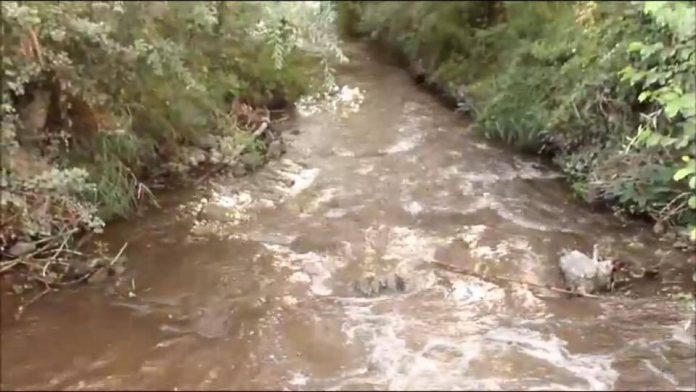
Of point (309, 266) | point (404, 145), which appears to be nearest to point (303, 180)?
point (404, 145)

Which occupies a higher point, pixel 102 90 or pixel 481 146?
pixel 102 90

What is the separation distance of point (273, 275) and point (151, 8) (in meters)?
1.90

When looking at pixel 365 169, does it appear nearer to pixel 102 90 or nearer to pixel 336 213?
pixel 336 213

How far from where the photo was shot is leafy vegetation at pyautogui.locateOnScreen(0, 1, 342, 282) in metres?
5.42

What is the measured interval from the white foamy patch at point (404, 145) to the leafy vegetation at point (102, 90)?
6.98 feet

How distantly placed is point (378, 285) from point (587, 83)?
3394 mm

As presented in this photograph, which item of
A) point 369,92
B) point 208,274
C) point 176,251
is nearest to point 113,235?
point 176,251

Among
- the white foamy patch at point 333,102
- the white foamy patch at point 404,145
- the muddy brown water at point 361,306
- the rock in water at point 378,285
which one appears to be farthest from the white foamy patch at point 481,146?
the rock in water at point 378,285

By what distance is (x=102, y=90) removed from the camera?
6238 millimetres

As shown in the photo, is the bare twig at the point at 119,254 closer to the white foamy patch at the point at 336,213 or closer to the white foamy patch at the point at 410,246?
the white foamy patch at the point at 336,213

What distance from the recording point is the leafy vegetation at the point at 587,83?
6.12 m

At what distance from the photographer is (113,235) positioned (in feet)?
20.8

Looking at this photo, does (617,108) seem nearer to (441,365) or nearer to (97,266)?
(441,365)

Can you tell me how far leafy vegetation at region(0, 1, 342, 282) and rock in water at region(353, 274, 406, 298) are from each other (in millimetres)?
1585
